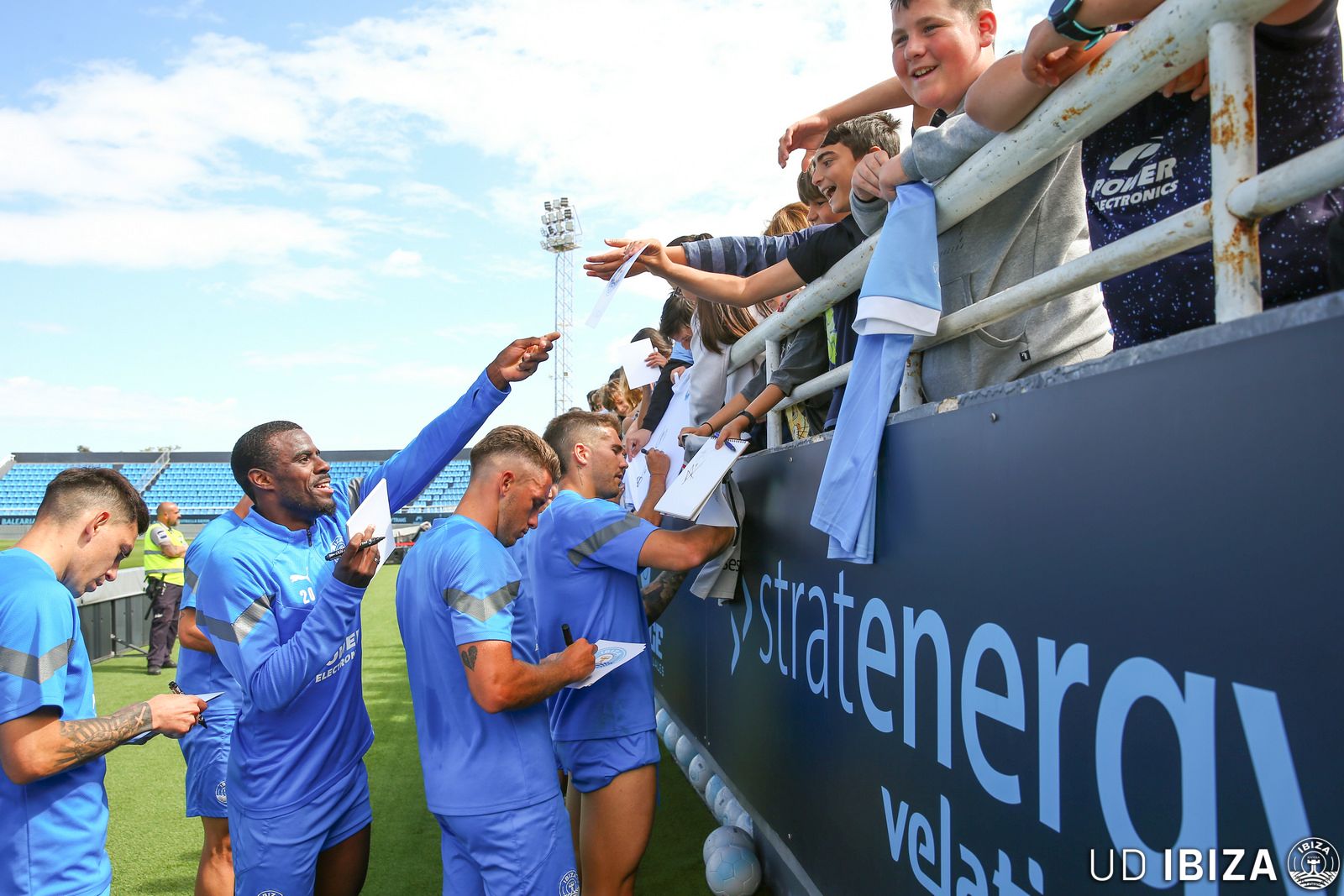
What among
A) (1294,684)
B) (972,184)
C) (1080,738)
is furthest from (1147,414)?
(972,184)

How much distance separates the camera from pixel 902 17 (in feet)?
6.68

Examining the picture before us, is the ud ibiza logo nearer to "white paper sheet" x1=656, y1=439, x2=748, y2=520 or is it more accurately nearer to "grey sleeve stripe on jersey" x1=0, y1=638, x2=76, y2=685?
"white paper sheet" x1=656, y1=439, x2=748, y2=520

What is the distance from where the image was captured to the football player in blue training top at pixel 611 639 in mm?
2959

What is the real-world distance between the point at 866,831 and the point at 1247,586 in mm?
1416

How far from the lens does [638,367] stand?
526 cm

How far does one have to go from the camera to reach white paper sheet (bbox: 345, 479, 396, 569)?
259 cm

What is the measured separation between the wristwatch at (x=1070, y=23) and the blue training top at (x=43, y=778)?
284 cm

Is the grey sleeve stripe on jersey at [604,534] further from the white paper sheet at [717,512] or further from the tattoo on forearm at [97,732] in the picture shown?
the tattoo on forearm at [97,732]

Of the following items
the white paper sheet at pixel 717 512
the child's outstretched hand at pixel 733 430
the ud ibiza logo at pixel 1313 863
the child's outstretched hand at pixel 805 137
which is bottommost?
the ud ibiza logo at pixel 1313 863

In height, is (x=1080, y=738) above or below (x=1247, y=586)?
below

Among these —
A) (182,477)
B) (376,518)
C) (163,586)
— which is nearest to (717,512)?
(376,518)

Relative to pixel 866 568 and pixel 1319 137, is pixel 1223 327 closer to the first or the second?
pixel 1319 137

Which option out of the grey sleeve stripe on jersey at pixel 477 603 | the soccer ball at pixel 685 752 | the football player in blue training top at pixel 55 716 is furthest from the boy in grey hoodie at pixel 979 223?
the soccer ball at pixel 685 752

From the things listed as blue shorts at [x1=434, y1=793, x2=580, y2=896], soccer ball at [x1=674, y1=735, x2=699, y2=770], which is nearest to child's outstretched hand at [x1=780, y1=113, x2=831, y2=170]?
blue shorts at [x1=434, y1=793, x2=580, y2=896]
